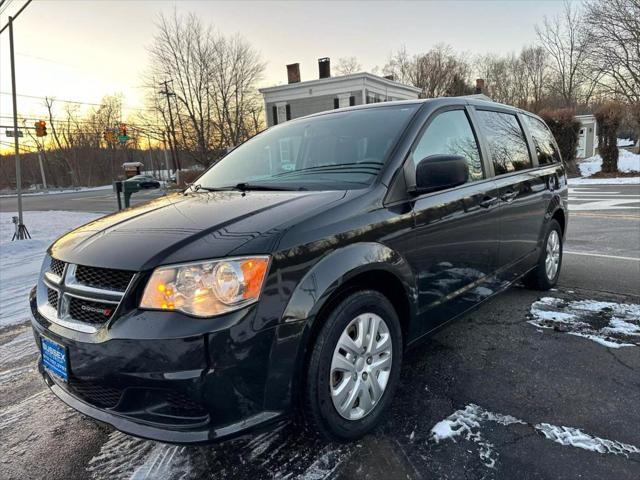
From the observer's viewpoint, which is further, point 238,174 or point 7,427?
point 238,174

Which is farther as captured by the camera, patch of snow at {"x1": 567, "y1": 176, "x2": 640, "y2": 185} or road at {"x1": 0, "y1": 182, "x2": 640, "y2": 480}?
patch of snow at {"x1": 567, "y1": 176, "x2": 640, "y2": 185}

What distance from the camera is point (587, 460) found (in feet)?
6.89

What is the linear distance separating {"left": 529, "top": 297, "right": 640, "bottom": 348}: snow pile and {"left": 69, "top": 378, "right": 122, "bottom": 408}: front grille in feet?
10.9

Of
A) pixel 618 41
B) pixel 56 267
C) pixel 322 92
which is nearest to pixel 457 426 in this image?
pixel 56 267

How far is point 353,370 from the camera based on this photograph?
7.17 feet

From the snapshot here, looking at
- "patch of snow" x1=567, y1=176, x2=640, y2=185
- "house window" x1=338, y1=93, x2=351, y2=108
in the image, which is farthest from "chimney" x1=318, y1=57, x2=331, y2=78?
"patch of snow" x1=567, y1=176, x2=640, y2=185

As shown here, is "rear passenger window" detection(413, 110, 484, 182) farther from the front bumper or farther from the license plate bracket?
the license plate bracket

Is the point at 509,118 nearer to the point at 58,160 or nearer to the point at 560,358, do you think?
the point at 560,358

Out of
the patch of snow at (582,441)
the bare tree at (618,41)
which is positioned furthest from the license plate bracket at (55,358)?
the bare tree at (618,41)

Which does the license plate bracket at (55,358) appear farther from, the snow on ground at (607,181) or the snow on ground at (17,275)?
the snow on ground at (607,181)

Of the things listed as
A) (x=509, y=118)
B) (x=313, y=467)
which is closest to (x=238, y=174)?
(x=313, y=467)

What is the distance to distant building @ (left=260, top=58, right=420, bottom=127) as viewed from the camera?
1048 inches

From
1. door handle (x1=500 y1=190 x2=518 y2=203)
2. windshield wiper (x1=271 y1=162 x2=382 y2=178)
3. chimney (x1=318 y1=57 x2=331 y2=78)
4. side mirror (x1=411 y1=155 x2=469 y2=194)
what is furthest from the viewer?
chimney (x1=318 y1=57 x2=331 y2=78)

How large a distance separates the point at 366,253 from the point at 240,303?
2.40ft
